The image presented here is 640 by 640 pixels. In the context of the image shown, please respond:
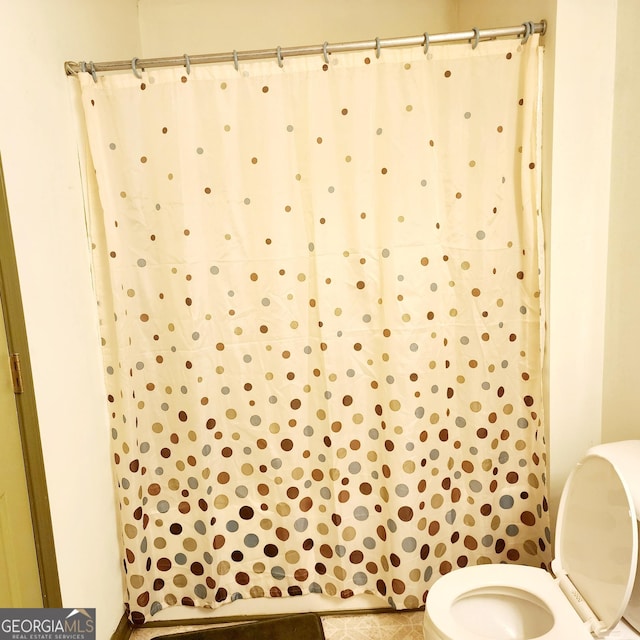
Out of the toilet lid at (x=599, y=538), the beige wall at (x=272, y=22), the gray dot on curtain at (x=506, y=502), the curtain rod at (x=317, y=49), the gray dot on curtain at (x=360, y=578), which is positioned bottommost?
the gray dot on curtain at (x=360, y=578)

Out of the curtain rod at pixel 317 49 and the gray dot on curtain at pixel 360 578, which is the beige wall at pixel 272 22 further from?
the gray dot on curtain at pixel 360 578

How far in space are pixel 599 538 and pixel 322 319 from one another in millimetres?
1022

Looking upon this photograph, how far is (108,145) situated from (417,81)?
1.02 m

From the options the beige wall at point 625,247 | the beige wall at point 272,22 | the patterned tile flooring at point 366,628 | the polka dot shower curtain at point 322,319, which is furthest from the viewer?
the beige wall at point 272,22

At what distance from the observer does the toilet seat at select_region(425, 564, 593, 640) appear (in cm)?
138

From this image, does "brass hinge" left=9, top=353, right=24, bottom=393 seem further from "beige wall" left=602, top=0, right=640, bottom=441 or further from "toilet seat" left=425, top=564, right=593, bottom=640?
"beige wall" left=602, top=0, right=640, bottom=441

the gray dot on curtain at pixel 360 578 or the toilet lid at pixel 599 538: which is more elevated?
the toilet lid at pixel 599 538

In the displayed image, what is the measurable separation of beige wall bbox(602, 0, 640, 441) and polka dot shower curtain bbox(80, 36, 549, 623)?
237mm

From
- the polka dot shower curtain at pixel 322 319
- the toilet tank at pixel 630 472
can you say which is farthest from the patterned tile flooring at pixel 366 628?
the toilet tank at pixel 630 472

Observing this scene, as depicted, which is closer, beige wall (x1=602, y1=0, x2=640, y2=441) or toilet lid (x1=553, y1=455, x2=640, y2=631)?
toilet lid (x1=553, y1=455, x2=640, y2=631)

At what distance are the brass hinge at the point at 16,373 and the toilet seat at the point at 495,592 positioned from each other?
1242 millimetres

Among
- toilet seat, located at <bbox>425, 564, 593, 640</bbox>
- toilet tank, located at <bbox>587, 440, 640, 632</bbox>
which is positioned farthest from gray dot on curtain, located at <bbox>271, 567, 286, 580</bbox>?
toilet tank, located at <bbox>587, 440, 640, 632</bbox>

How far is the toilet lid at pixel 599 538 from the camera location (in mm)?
1312

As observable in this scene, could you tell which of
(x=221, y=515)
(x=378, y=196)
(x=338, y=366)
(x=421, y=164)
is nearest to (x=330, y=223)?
(x=378, y=196)
